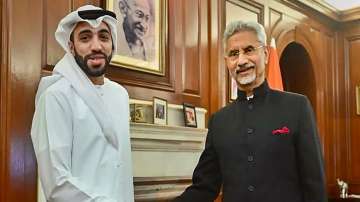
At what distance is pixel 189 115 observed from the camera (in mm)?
3959

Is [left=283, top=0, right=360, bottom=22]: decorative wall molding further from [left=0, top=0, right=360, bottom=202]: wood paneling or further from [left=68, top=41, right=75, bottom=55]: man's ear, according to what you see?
[left=68, top=41, right=75, bottom=55]: man's ear

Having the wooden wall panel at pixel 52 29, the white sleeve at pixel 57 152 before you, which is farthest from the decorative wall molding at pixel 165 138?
the white sleeve at pixel 57 152

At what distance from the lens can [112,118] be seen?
2.34 m

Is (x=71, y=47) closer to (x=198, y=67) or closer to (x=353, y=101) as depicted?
(x=198, y=67)

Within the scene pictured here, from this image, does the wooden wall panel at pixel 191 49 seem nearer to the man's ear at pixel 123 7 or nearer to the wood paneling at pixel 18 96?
the man's ear at pixel 123 7

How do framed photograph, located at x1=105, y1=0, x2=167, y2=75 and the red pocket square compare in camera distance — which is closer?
the red pocket square

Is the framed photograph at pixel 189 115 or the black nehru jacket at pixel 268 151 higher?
the framed photograph at pixel 189 115

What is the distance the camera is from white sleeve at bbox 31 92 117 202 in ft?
6.66

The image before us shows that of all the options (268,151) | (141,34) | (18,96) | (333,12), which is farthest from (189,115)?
(333,12)

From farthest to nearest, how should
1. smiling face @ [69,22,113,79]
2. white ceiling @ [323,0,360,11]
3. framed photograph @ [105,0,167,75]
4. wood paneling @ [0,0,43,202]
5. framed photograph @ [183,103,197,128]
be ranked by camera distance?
1. white ceiling @ [323,0,360,11]
2. framed photograph @ [183,103,197,128]
3. framed photograph @ [105,0,167,75]
4. wood paneling @ [0,0,43,202]
5. smiling face @ [69,22,113,79]

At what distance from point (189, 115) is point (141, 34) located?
0.72 metres

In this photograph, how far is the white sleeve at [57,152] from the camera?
80.0 inches

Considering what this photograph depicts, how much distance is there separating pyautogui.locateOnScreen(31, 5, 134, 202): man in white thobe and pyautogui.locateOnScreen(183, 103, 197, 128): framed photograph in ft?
4.87

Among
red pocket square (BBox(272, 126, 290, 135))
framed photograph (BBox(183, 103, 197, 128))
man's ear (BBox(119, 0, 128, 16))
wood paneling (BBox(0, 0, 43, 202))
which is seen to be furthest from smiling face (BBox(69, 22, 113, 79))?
framed photograph (BBox(183, 103, 197, 128))
